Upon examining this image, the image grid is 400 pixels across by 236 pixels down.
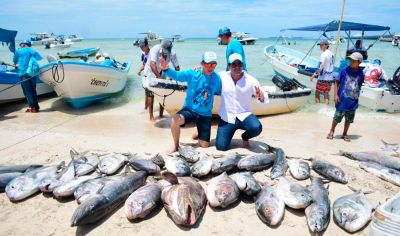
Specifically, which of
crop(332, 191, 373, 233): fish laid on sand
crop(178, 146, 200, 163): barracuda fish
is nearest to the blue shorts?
crop(178, 146, 200, 163): barracuda fish

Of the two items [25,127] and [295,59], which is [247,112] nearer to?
[25,127]

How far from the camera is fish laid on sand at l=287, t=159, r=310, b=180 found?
416 centimetres

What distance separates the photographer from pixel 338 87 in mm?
5750

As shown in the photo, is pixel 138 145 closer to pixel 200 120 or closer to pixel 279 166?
pixel 200 120

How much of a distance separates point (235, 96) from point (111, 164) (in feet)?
7.94

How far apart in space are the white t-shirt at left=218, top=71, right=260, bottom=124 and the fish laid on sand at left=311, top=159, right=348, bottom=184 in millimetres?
1474

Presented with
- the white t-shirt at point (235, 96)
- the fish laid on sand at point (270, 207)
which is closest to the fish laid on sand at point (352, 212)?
the fish laid on sand at point (270, 207)

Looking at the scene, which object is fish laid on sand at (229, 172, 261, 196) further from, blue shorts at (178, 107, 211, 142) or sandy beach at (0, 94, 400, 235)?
blue shorts at (178, 107, 211, 142)

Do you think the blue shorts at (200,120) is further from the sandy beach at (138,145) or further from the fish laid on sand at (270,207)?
the fish laid on sand at (270,207)

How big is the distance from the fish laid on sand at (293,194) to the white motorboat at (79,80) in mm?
7130

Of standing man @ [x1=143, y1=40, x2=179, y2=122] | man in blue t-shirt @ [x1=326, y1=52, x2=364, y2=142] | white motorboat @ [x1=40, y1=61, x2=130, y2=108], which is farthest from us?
white motorboat @ [x1=40, y1=61, x2=130, y2=108]

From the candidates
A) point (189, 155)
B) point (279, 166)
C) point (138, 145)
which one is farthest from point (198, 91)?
point (279, 166)

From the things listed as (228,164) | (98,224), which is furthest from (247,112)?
(98,224)

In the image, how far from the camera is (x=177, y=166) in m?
4.10
